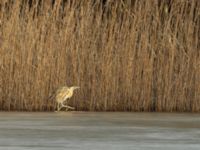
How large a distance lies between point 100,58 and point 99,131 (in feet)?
10.9

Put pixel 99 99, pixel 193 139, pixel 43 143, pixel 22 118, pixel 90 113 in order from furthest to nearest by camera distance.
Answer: pixel 99 99
pixel 90 113
pixel 22 118
pixel 193 139
pixel 43 143

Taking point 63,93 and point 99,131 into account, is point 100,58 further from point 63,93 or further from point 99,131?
point 99,131

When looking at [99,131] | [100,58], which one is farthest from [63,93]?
[99,131]

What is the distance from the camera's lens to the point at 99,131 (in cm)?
646

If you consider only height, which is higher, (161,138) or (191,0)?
(191,0)

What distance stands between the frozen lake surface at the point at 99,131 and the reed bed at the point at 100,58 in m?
0.73

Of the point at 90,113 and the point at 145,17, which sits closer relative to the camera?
the point at 90,113

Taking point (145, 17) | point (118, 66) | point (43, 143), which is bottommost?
point (43, 143)

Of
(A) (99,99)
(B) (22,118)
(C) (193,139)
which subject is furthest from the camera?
(A) (99,99)

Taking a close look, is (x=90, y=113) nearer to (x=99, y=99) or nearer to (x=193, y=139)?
(x=99, y=99)

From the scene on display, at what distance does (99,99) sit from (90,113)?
24.7 inches

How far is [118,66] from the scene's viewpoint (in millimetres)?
9727

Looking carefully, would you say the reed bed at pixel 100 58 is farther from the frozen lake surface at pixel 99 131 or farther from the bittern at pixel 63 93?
the frozen lake surface at pixel 99 131

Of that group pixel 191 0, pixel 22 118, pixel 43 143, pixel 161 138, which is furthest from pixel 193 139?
pixel 191 0
